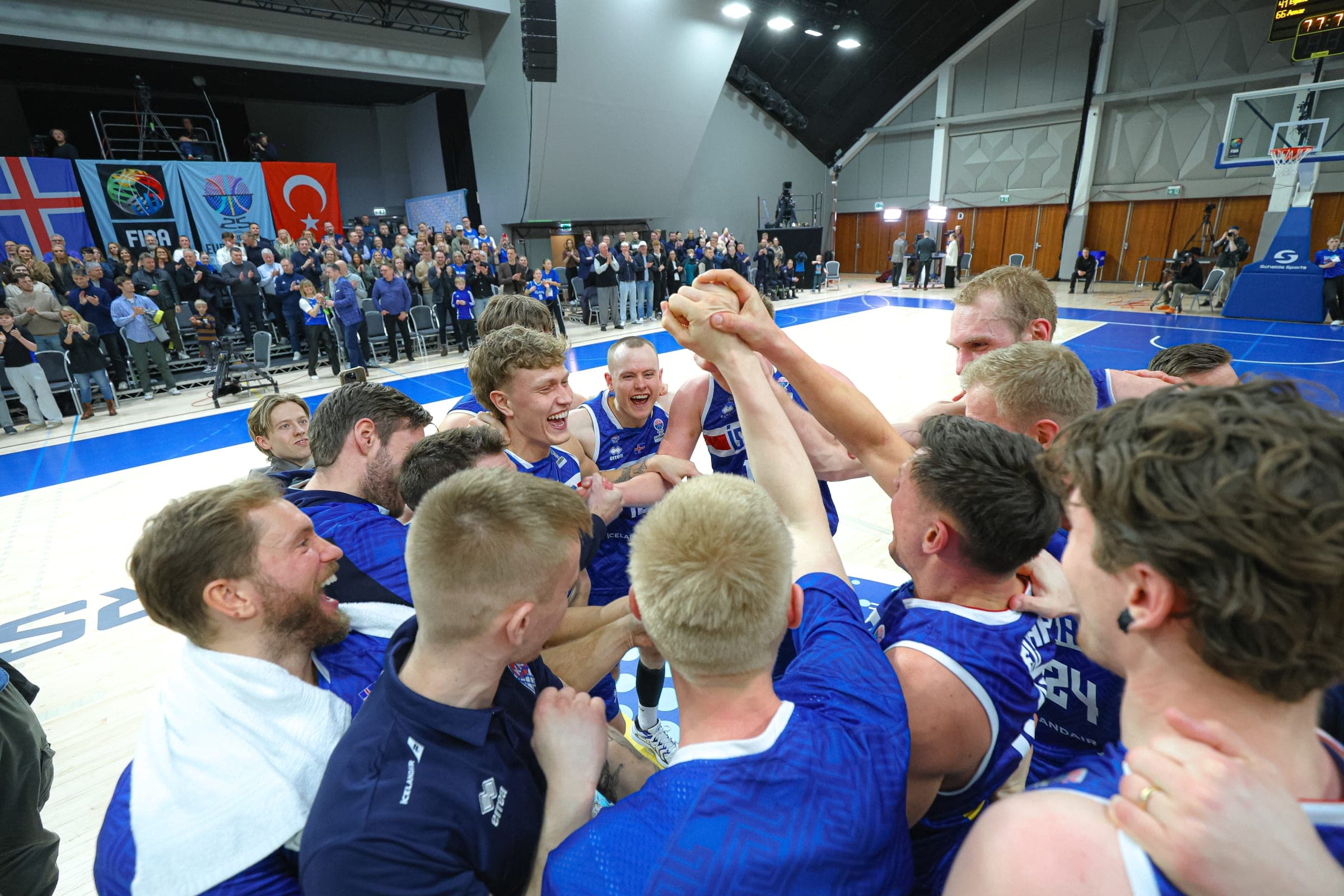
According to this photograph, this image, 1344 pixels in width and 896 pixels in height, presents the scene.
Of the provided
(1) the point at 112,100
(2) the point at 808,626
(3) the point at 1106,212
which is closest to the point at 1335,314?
(3) the point at 1106,212

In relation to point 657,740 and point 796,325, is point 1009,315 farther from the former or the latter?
point 796,325

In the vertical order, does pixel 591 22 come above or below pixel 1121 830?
above

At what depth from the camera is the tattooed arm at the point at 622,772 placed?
1687mm

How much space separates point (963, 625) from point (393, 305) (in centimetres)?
1373

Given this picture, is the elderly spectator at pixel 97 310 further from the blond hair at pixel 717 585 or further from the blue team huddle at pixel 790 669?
the blond hair at pixel 717 585

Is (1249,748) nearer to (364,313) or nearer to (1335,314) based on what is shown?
(364,313)

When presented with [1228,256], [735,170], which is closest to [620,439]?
[1228,256]

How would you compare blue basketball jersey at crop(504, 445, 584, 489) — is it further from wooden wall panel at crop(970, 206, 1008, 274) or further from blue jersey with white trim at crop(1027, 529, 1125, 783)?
wooden wall panel at crop(970, 206, 1008, 274)

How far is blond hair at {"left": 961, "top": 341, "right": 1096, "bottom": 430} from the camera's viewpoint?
2.16 metres

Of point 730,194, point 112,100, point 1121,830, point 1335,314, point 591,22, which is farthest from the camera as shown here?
point 730,194

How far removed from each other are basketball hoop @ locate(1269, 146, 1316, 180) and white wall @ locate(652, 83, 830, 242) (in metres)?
16.0

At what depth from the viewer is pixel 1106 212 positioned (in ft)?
74.8

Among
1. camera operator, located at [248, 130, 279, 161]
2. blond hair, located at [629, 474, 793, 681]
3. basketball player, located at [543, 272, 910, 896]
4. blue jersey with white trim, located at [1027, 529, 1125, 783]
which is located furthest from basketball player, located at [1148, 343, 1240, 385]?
camera operator, located at [248, 130, 279, 161]

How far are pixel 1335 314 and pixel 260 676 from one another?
68.3 ft
